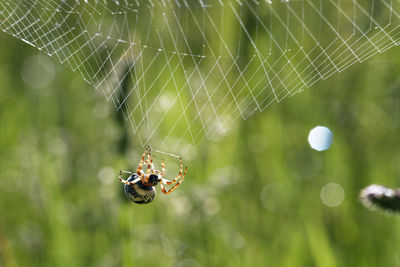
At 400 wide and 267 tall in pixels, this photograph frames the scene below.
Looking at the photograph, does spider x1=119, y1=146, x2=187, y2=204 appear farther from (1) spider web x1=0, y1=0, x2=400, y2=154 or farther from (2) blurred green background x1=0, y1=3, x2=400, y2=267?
(1) spider web x1=0, y1=0, x2=400, y2=154

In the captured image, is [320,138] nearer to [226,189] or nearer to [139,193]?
[226,189]

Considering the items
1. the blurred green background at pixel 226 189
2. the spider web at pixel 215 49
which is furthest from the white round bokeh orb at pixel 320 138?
the spider web at pixel 215 49

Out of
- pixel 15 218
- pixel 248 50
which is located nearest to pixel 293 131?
pixel 248 50

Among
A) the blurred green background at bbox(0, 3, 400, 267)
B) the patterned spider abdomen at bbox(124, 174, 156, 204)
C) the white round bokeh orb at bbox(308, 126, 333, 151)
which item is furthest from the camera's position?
the white round bokeh orb at bbox(308, 126, 333, 151)

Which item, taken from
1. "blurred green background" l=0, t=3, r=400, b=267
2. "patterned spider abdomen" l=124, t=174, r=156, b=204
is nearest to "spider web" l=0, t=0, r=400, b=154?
"blurred green background" l=0, t=3, r=400, b=267

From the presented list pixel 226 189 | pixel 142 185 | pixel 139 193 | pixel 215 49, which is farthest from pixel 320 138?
pixel 139 193

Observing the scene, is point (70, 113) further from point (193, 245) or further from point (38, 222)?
point (193, 245)

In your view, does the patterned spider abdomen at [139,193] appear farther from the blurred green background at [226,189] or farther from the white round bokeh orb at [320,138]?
the white round bokeh orb at [320,138]

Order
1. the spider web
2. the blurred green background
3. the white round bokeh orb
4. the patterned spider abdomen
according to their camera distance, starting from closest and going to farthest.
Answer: the patterned spider abdomen < the blurred green background < the white round bokeh orb < the spider web
